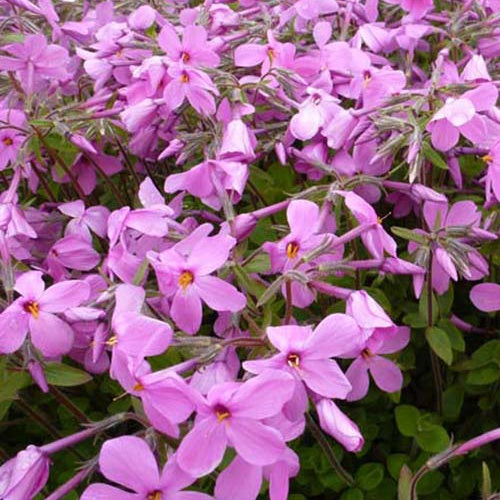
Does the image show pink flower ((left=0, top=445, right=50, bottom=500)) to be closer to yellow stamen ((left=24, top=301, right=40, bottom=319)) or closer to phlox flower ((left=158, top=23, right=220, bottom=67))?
yellow stamen ((left=24, top=301, right=40, bottom=319))

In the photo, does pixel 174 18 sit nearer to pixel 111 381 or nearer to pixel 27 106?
pixel 27 106

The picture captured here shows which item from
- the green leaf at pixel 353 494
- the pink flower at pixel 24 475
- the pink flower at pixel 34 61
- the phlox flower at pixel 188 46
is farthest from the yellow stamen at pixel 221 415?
the pink flower at pixel 34 61

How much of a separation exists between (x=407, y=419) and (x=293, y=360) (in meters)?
0.32

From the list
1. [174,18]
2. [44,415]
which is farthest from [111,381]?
[174,18]

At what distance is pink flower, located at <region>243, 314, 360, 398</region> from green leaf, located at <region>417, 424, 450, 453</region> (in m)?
0.29

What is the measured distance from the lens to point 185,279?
35.1 inches

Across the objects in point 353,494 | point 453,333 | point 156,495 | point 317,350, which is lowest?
point 353,494

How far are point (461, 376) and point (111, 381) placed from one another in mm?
461

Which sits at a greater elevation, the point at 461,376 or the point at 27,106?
the point at 27,106

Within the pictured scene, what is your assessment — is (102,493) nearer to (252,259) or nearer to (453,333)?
(252,259)

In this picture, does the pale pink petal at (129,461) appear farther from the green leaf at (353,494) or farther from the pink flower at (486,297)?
the pink flower at (486,297)

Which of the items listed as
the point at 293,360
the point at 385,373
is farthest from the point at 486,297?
the point at 293,360

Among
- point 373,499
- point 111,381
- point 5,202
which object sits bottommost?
point 373,499

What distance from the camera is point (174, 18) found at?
4.99 ft
